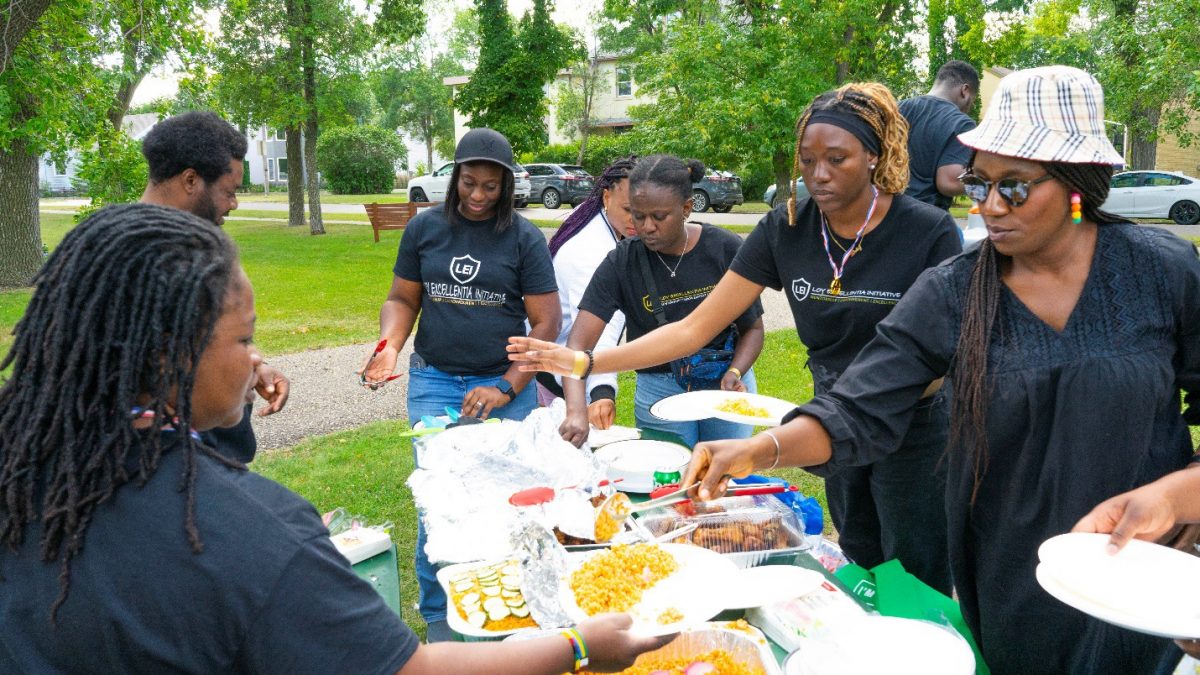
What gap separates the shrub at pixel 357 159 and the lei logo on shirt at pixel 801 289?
35794 mm

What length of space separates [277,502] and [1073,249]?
166 cm

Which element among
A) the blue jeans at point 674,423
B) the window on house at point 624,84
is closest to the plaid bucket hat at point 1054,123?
the blue jeans at point 674,423

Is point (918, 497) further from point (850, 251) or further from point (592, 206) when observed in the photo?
point (592, 206)

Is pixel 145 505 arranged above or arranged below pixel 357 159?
below

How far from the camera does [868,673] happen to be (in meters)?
1.83

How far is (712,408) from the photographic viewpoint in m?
3.08

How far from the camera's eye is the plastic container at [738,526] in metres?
2.50

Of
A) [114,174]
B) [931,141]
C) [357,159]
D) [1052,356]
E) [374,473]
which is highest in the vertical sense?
[357,159]

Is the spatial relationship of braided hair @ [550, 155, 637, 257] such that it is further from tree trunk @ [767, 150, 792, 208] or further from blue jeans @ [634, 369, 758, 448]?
tree trunk @ [767, 150, 792, 208]

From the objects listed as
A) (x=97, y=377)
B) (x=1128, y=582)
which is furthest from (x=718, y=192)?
(x=97, y=377)

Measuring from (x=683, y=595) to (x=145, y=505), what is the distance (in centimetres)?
121

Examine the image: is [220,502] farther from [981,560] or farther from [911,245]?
[911,245]

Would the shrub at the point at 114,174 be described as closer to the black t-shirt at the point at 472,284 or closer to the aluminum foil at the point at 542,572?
the black t-shirt at the point at 472,284

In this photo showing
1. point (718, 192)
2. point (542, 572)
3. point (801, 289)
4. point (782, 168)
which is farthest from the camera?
point (718, 192)
